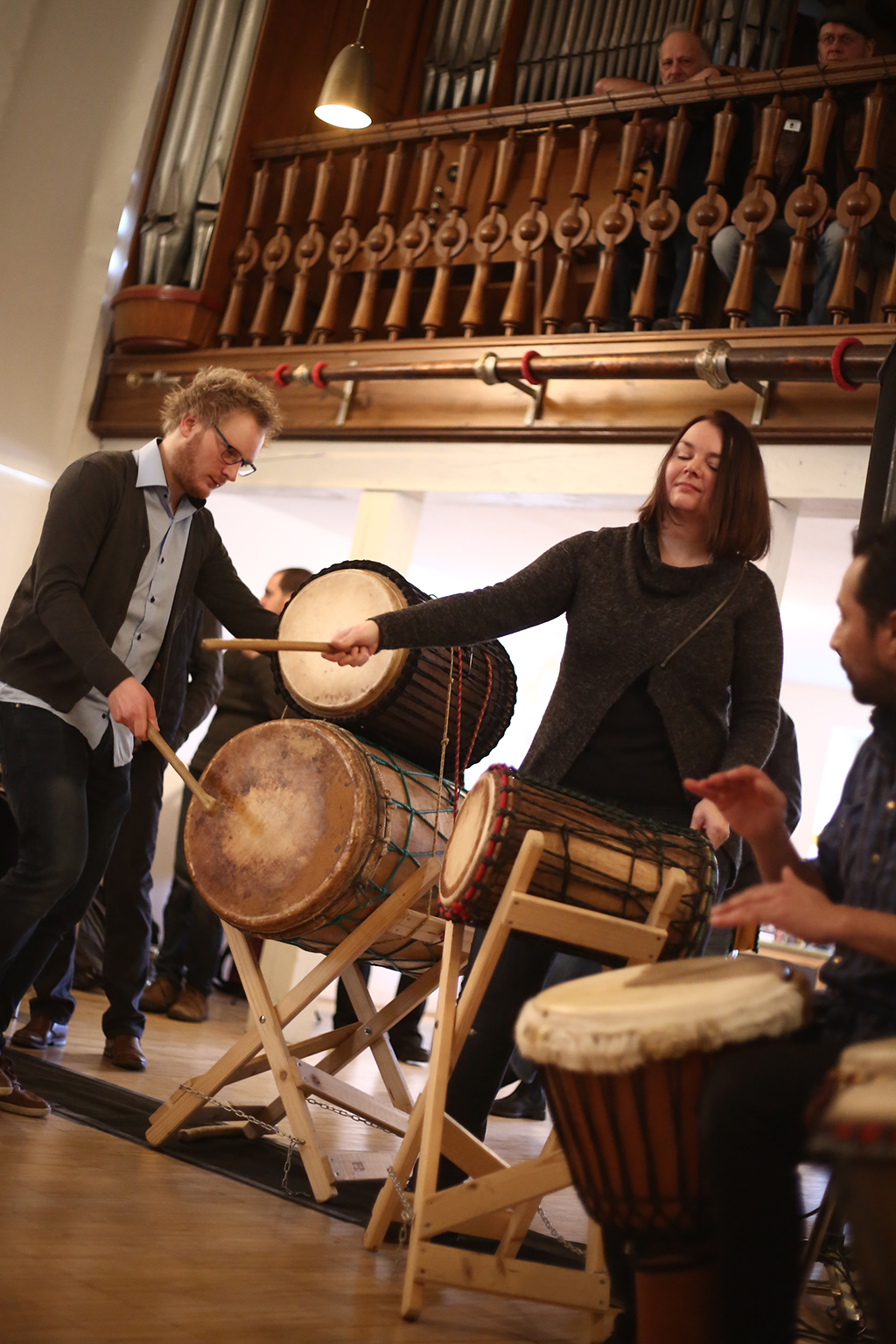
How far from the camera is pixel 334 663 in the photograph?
9.00 ft

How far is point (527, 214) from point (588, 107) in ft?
1.50

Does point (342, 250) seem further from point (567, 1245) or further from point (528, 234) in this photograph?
point (567, 1245)

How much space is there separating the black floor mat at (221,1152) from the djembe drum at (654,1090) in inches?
33.6

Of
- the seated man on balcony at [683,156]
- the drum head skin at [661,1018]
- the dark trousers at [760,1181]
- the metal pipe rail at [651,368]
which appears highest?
the seated man on balcony at [683,156]

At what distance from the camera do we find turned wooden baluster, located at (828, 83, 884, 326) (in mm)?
3797

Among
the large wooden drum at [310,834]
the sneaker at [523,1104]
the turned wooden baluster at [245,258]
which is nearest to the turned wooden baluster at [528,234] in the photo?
the turned wooden baluster at [245,258]

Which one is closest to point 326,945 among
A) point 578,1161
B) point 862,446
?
point 578,1161

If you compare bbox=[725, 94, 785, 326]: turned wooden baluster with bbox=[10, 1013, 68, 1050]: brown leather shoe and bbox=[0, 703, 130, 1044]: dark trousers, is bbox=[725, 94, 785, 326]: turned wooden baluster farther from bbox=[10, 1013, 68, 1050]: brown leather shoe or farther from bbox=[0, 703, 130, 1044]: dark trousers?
bbox=[10, 1013, 68, 1050]: brown leather shoe

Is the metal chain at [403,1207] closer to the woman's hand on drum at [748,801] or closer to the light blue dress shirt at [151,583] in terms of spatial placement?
the woman's hand on drum at [748,801]

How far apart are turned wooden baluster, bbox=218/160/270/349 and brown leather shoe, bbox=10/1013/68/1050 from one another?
9.58 feet

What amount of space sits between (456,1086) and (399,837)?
1.66 feet

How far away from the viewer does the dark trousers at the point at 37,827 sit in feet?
8.63

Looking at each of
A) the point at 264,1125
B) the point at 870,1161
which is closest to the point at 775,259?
the point at 264,1125

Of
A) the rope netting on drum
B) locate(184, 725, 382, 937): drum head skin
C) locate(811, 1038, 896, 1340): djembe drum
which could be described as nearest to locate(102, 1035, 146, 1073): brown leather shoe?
the rope netting on drum
